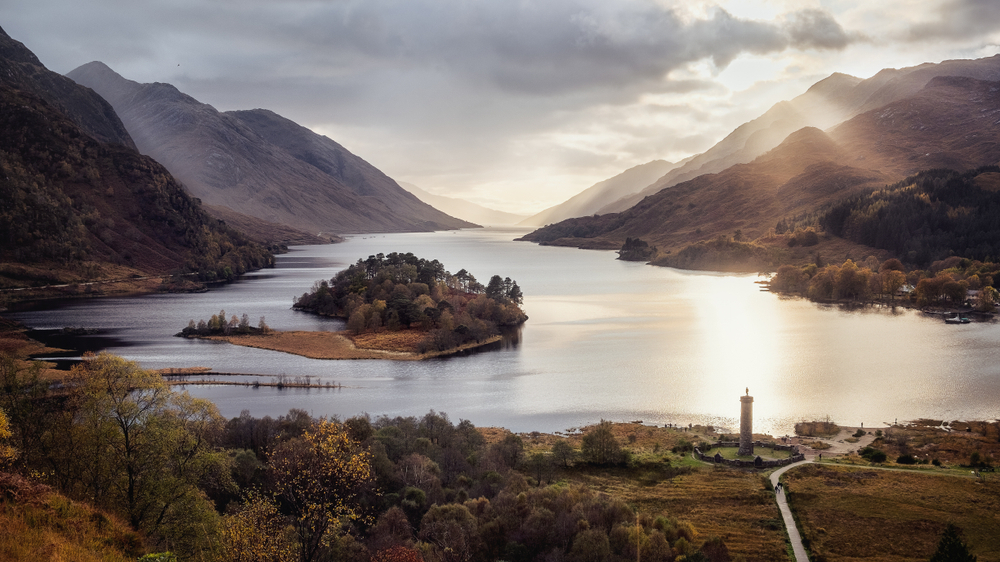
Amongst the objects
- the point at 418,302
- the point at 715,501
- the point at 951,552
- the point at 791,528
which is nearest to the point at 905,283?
the point at 418,302

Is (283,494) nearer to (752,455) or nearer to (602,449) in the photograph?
(602,449)

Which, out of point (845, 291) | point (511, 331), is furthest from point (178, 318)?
point (845, 291)

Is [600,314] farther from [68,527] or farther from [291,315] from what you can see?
[68,527]

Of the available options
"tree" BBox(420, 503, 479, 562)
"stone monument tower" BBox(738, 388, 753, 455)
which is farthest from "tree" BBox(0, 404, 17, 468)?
"stone monument tower" BBox(738, 388, 753, 455)

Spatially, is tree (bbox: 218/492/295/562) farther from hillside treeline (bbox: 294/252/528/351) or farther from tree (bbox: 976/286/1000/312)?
tree (bbox: 976/286/1000/312)

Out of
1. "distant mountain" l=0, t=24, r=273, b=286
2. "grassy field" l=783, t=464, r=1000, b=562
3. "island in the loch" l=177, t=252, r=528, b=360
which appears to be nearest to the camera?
"grassy field" l=783, t=464, r=1000, b=562

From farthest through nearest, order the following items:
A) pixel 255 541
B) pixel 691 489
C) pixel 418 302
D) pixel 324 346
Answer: pixel 418 302 < pixel 324 346 < pixel 691 489 < pixel 255 541
